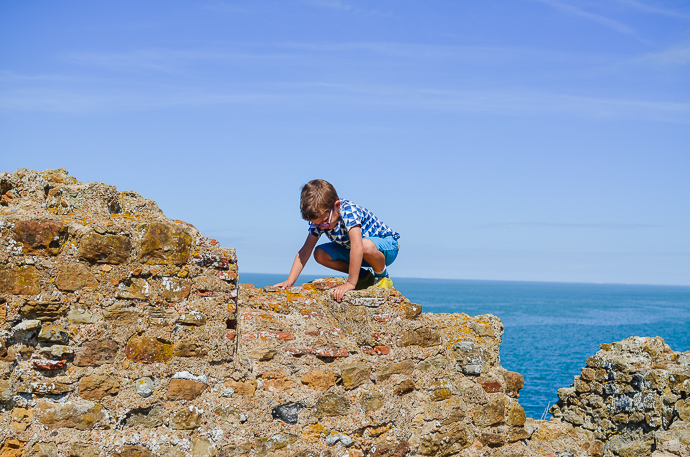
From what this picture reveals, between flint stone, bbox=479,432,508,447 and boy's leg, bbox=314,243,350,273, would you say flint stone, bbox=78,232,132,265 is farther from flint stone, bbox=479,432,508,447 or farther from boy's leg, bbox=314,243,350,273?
flint stone, bbox=479,432,508,447

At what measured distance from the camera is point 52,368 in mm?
3580

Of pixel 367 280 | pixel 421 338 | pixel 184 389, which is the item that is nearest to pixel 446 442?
pixel 421 338

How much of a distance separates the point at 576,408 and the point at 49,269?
5.14m

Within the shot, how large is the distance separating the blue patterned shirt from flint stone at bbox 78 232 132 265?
5.46ft

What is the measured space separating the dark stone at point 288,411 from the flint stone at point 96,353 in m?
1.04

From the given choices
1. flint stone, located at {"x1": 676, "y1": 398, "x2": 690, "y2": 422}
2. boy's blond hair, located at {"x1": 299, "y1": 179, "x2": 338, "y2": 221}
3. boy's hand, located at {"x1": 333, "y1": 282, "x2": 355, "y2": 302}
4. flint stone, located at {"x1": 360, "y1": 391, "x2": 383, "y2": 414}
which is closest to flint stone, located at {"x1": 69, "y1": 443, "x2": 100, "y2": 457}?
flint stone, located at {"x1": 360, "y1": 391, "x2": 383, "y2": 414}

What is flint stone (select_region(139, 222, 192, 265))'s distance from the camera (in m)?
3.82

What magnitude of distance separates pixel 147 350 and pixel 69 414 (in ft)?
1.74

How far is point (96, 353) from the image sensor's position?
3680 millimetres

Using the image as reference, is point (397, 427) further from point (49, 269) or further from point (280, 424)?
point (49, 269)

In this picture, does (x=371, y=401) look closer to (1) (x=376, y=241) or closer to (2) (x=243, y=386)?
(2) (x=243, y=386)

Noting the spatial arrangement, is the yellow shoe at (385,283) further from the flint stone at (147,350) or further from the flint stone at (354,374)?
the flint stone at (147,350)

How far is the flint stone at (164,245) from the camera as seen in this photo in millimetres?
3820

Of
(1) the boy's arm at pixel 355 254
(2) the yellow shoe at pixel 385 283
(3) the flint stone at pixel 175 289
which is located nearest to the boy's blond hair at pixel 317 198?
(1) the boy's arm at pixel 355 254
